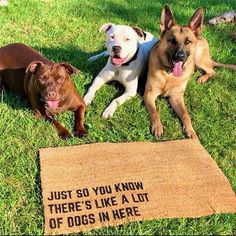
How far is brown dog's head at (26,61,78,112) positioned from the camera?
4.30 metres

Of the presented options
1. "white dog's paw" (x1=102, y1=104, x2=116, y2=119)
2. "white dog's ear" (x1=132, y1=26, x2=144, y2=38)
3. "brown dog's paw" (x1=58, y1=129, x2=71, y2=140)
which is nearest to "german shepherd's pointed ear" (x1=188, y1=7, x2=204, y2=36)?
"white dog's ear" (x1=132, y1=26, x2=144, y2=38)

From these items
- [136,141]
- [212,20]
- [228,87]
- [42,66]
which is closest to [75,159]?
[136,141]

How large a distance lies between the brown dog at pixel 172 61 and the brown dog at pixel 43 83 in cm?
92

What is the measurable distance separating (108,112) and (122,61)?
0.67 meters

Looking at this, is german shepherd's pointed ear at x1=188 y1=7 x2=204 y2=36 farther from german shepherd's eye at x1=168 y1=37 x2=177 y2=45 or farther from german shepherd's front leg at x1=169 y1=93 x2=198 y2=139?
german shepherd's front leg at x1=169 y1=93 x2=198 y2=139

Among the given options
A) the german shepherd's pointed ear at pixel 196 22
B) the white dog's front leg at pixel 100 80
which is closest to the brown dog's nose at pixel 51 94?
the white dog's front leg at pixel 100 80

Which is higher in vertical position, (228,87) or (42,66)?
A: (42,66)

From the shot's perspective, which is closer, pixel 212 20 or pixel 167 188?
pixel 167 188

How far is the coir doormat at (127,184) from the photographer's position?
3.42 m

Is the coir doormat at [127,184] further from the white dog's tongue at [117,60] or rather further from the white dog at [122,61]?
the white dog's tongue at [117,60]

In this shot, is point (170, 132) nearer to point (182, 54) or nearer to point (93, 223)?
point (182, 54)

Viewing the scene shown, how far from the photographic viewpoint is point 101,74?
5.23 m

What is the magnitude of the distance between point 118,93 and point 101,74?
32 centimetres

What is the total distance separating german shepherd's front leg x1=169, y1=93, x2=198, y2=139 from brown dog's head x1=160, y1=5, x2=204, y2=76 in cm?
30
